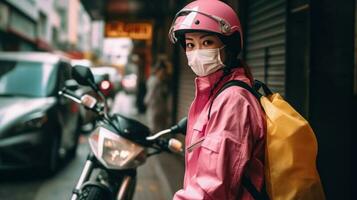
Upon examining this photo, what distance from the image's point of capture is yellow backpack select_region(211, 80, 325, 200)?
2.13m

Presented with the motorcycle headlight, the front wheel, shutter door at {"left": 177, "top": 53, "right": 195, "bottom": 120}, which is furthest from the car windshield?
the front wheel

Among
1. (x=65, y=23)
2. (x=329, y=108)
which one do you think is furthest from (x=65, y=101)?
(x=65, y=23)

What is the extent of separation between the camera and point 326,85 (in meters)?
4.36

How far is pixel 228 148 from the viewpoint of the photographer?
213cm

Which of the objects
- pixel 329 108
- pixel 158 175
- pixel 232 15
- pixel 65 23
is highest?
pixel 65 23

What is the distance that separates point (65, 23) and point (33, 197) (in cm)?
6390

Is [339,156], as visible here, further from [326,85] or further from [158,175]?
[158,175]

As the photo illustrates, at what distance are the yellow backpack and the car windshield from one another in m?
6.89

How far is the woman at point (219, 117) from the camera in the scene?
6.99ft

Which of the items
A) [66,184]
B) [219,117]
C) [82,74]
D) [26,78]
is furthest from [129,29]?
[219,117]

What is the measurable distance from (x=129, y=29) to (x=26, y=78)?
10505 mm

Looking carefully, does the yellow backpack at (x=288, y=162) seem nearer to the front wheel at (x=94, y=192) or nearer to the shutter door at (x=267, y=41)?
the front wheel at (x=94, y=192)

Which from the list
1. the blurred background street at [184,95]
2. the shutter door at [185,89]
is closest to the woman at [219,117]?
A: the blurred background street at [184,95]

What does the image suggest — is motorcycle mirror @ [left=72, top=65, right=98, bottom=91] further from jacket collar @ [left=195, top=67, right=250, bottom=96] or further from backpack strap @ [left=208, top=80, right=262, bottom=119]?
backpack strap @ [left=208, top=80, right=262, bottom=119]
